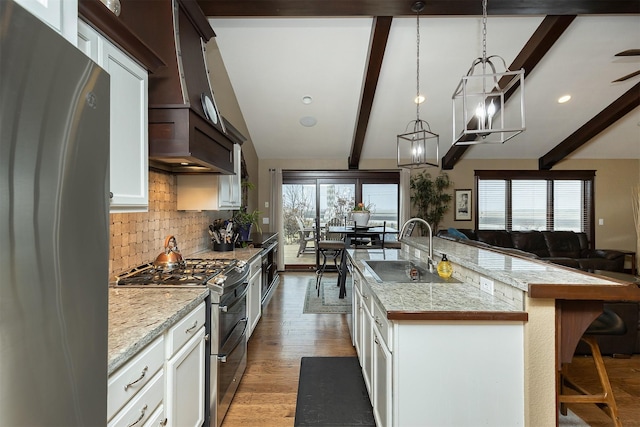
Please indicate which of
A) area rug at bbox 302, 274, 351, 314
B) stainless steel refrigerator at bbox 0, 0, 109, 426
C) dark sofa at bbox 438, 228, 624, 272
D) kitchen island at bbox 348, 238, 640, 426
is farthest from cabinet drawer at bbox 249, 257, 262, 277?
dark sofa at bbox 438, 228, 624, 272

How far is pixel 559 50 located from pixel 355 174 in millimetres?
3870

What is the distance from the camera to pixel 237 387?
7.64 feet

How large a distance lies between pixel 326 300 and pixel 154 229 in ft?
9.15

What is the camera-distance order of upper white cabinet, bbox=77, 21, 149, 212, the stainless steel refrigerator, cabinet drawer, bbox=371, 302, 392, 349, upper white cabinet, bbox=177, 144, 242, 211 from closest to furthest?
the stainless steel refrigerator → upper white cabinet, bbox=77, 21, 149, 212 → cabinet drawer, bbox=371, 302, 392, 349 → upper white cabinet, bbox=177, 144, 242, 211

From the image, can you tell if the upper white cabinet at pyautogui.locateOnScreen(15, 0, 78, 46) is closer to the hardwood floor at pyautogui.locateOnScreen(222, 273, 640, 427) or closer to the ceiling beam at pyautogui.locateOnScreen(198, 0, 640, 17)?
the hardwood floor at pyautogui.locateOnScreen(222, 273, 640, 427)

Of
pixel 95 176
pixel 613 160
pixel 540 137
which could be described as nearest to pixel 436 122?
pixel 540 137

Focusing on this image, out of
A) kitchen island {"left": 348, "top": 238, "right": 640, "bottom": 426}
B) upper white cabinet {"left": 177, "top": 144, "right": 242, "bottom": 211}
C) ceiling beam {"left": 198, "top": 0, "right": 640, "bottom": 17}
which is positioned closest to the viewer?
kitchen island {"left": 348, "top": 238, "right": 640, "bottom": 426}

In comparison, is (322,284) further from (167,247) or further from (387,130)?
(167,247)

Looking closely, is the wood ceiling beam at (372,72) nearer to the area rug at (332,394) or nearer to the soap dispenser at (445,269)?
the soap dispenser at (445,269)

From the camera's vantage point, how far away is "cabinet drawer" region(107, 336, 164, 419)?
0.96m

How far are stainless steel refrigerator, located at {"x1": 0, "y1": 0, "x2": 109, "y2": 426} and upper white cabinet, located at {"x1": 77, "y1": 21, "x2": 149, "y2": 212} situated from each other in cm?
70

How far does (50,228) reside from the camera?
0.60 metres

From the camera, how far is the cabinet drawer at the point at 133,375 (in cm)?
96

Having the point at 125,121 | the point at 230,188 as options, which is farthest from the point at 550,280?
the point at 230,188
